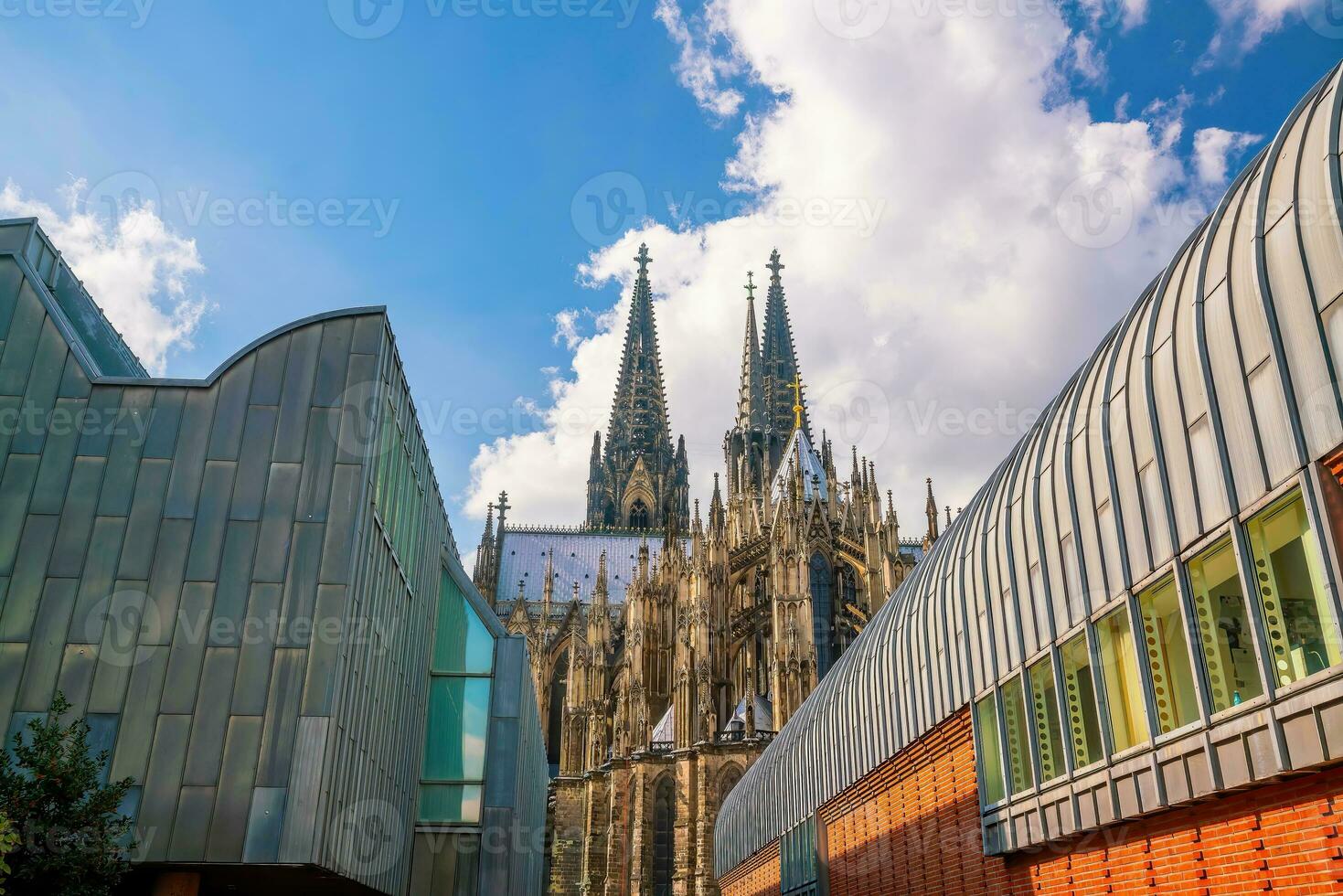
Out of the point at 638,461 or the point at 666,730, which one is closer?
the point at 666,730

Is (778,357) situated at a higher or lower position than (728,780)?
higher

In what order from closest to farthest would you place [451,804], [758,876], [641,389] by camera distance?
1. [451,804]
2. [758,876]
3. [641,389]

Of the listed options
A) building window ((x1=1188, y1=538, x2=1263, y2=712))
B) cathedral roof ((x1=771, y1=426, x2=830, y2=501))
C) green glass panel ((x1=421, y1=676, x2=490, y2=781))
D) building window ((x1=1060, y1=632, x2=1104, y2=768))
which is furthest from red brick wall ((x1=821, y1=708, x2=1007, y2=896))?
cathedral roof ((x1=771, y1=426, x2=830, y2=501))

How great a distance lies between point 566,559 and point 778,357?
24259 mm

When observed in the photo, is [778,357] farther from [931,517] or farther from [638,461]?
[931,517]

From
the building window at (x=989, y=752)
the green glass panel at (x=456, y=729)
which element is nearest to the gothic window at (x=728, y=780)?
the green glass panel at (x=456, y=729)

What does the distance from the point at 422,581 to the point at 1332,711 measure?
1885 centimetres

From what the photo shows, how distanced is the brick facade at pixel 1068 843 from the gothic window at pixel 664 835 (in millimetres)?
25545

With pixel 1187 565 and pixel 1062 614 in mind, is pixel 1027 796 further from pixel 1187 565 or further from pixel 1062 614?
pixel 1187 565

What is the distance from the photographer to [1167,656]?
37.1 ft

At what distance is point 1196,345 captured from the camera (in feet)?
34.8

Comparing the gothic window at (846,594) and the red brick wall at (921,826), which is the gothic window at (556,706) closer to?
the gothic window at (846,594)

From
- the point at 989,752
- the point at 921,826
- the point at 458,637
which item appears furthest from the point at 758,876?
the point at 989,752

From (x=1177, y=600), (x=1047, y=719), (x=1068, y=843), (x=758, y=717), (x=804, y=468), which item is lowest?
(x=1068, y=843)
